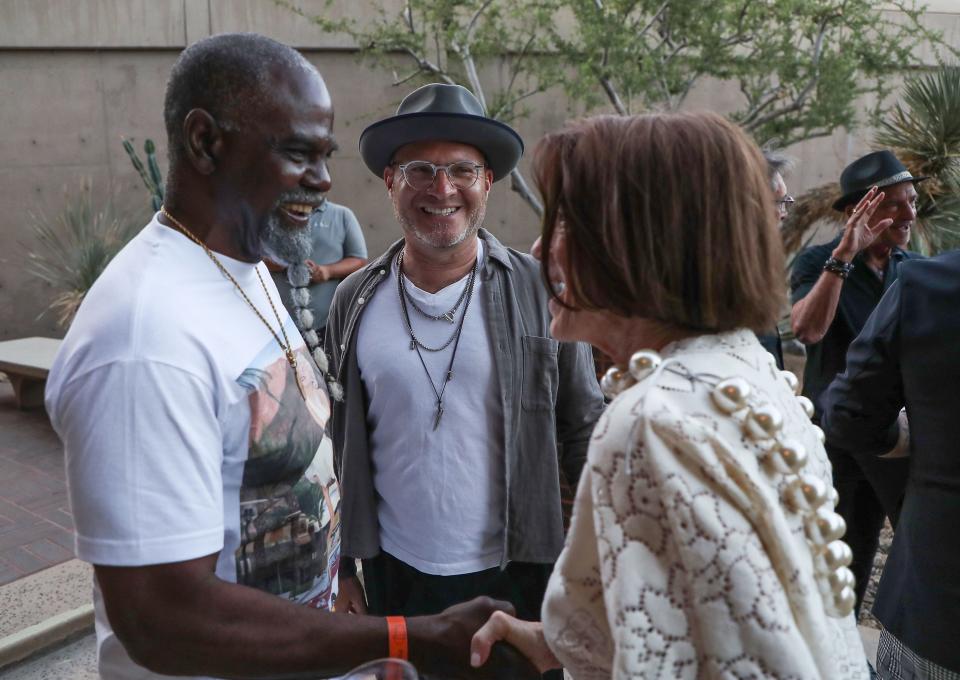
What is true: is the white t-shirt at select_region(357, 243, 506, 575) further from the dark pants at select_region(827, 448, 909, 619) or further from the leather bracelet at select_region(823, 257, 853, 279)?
the leather bracelet at select_region(823, 257, 853, 279)

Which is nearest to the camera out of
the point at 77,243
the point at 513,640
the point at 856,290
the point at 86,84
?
the point at 513,640

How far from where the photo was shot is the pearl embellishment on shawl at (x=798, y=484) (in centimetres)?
104

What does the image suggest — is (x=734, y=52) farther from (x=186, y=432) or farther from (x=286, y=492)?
(x=186, y=432)

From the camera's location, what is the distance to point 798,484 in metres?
1.05

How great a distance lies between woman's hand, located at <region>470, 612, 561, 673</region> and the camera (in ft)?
4.92

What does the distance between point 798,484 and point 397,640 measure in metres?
0.79

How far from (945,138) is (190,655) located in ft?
19.2

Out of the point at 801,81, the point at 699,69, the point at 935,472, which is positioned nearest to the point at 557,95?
the point at 699,69

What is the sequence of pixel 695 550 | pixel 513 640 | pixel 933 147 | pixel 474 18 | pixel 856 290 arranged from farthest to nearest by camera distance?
pixel 474 18
pixel 933 147
pixel 856 290
pixel 513 640
pixel 695 550

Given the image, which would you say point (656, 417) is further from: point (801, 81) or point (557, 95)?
point (557, 95)

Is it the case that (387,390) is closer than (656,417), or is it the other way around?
(656,417)

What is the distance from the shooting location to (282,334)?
1600 millimetres

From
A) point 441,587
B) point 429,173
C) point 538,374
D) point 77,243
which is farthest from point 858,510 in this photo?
point 77,243

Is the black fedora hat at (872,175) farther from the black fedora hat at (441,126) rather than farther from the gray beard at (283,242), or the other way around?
the gray beard at (283,242)
